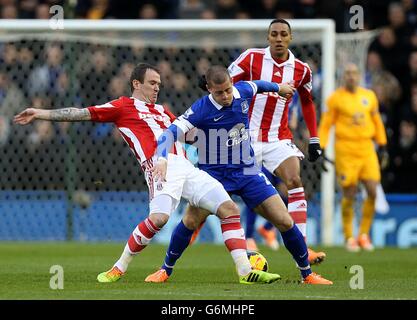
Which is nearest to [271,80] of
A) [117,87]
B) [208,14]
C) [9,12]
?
[117,87]

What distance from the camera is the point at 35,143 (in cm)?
1644

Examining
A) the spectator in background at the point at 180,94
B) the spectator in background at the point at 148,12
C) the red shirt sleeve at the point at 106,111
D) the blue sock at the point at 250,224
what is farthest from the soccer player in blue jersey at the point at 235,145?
the spectator in background at the point at 148,12

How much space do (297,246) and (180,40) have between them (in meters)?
8.20

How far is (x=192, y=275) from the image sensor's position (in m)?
9.93

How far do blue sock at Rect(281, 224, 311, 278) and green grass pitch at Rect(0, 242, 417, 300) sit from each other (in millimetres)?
175

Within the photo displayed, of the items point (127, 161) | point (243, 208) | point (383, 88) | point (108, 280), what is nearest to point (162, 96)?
point (127, 161)

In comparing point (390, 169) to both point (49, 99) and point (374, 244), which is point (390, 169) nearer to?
point (374, 244)

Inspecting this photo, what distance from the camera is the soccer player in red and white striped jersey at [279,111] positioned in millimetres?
10516

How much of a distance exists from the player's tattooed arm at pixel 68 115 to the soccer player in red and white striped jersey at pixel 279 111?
2182mm

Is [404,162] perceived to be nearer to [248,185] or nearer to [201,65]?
[201,65]

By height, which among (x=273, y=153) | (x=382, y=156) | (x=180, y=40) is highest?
(x=180, y=40)

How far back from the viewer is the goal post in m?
A: 15.6
